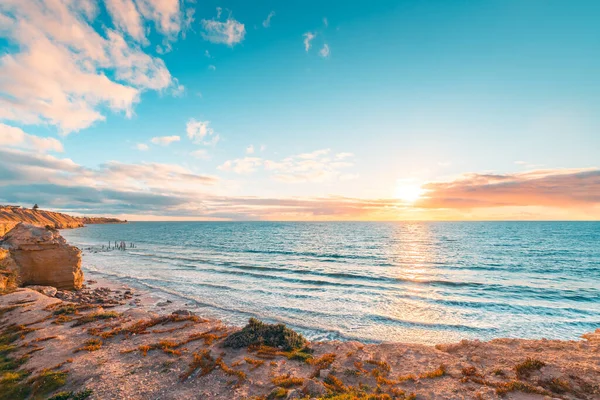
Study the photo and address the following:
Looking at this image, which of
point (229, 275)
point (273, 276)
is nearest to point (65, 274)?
point (229, 275)

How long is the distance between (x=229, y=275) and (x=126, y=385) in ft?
101

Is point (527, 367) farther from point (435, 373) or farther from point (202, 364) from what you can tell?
point (202, 364)

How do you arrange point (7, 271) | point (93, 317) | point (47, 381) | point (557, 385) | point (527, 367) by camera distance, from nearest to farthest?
point (557, 385), point (47, 381), point (527, 367), point (93, 317), point (7, 271)

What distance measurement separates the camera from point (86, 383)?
10.9 m

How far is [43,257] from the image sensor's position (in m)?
28.9

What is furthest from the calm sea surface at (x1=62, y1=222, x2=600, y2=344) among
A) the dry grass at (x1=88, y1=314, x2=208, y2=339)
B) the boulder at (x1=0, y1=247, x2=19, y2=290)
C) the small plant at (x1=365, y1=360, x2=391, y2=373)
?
the boulder at (x1=0, y1=247, x2=19, y2=290)

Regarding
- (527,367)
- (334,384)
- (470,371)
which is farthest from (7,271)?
(527,367)

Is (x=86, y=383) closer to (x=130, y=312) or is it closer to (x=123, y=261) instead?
(x=130, y=312)

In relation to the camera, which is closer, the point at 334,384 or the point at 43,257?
the point at 334,384

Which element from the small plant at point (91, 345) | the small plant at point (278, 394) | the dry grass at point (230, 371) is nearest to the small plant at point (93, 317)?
the small plant at point (91, 345)

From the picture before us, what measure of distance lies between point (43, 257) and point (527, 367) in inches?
1621

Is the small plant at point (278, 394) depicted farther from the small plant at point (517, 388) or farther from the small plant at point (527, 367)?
the small plant at point (527, 367)

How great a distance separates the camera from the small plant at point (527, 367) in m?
11.4

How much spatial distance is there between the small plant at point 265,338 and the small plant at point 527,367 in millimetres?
9889
